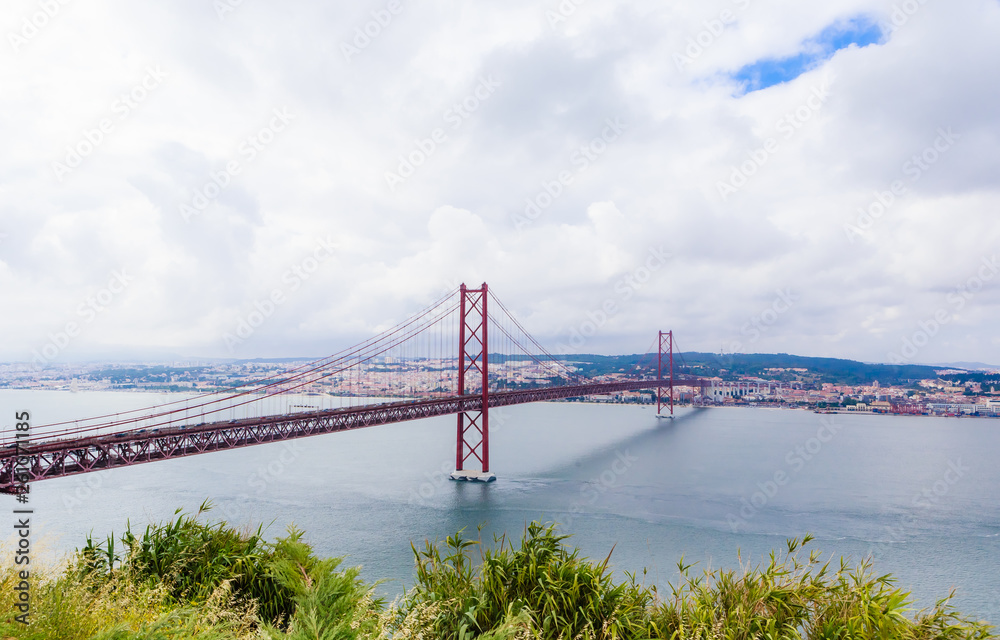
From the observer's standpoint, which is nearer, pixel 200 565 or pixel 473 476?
pixel 200 565

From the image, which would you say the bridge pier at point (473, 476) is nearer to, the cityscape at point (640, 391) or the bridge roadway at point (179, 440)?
the bridge roadway at point (179, 440)

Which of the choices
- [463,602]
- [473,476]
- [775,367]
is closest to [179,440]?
[473,476]

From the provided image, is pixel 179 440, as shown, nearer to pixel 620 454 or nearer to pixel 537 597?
pixel 537 597

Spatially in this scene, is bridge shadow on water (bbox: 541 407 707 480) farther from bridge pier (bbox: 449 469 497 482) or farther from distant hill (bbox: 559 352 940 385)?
distant hill (bbox: 559 352 940 385)

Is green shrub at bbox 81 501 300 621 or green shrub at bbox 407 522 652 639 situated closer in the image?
green shrub at bbox 407 522 652 639

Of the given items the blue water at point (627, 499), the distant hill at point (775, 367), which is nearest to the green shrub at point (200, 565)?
the blue water at point (627, 499)

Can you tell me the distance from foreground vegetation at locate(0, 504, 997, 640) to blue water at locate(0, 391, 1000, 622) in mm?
4804

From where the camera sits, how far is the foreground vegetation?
11.1ft

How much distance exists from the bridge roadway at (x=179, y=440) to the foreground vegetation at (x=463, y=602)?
7000 mm

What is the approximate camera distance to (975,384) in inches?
2445

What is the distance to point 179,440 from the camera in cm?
1340

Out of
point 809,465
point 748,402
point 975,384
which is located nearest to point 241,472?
point 809,465

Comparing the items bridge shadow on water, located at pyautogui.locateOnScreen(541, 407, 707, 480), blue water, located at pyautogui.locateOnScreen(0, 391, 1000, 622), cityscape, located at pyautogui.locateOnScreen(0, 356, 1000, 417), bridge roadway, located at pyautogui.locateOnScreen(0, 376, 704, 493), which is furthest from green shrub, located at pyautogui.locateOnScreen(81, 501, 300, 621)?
cityscape, located at pyautogui.locateOnScreen(0, 356, 1000, 417)

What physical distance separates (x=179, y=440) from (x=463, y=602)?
1164 cm
